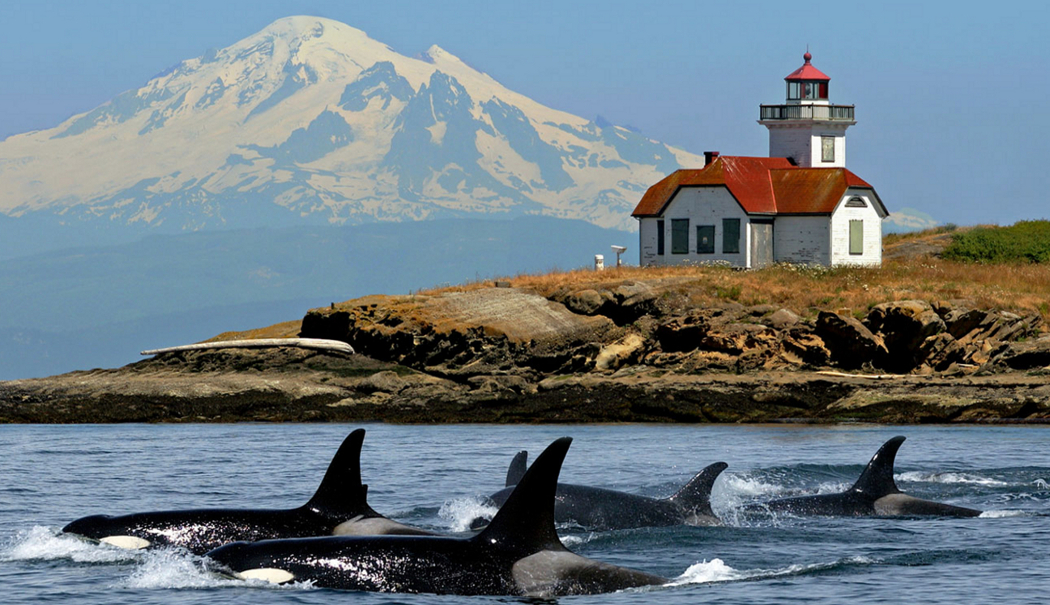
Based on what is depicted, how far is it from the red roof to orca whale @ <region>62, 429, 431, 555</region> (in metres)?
47.8

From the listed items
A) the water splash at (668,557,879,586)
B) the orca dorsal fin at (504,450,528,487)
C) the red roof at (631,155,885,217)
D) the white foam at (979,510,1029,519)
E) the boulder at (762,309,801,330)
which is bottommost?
the water splash at (668,557,879,586)

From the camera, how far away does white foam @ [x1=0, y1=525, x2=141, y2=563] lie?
15742 millimetres

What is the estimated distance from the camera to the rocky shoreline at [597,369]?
43.6m

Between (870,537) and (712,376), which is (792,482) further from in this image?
(712,376)

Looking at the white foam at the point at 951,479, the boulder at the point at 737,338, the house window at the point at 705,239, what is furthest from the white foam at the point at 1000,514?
the house window at the point at 705,239

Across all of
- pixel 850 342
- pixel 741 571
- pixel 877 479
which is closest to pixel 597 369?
pixel 850 342

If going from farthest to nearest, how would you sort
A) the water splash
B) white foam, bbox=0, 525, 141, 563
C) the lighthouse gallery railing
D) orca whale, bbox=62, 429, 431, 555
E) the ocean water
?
1. the lighthouse gallery railing
2. white foam, bbox=0, 525, 141, 563
3. the water splash
4. orca whale, bbox=62, 429, 431, 555
5. the ocean water

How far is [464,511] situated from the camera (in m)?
19.8

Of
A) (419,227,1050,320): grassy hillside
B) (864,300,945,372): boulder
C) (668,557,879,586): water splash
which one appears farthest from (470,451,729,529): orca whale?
(419,227,1050,320): grassy hillside

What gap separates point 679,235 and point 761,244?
3.66 metres

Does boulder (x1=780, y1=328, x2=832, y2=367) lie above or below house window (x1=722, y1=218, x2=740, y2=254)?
below

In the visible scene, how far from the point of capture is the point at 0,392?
50.5m

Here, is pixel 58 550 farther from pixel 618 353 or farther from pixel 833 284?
pixel 833 284

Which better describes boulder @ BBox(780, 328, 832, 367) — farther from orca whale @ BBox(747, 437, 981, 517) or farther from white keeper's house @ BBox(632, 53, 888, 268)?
orca whale @ BBox(747, 437, 981, 517)
